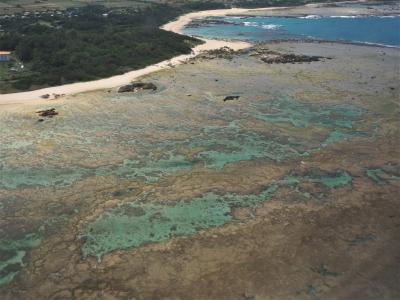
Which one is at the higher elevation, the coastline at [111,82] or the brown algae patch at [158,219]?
the coastline at [111,82]

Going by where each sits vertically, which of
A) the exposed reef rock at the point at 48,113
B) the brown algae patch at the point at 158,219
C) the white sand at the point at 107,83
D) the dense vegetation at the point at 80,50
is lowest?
the brown algae patch at the point at 158,219

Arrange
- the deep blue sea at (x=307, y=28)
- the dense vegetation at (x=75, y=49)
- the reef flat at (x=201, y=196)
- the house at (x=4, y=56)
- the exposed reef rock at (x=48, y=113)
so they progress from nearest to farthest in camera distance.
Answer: the reef flat at (x=201, y=196)
the exposed reef rock at (x=48, y=113)
the dense vegetation at (x=75, y=49)
the house at (x=4, y=56)
the deep blue sea at (x=307, y=28)

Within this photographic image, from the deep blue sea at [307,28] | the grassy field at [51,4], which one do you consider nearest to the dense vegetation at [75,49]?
the deep blue sea at [307,28]

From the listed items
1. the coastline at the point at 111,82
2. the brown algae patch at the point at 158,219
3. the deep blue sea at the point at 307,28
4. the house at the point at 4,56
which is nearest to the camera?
the brown algae patch at the point at 158,219

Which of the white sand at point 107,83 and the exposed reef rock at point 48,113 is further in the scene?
the white sand at point 107,83

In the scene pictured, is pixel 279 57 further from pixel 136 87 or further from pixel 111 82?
pixel 111 82

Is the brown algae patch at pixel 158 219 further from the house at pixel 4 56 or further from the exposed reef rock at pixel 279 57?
the house at pixel 4 56

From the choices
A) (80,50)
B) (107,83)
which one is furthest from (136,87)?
(80,50)

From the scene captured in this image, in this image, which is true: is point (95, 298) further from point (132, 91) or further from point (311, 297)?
point (132, 91)

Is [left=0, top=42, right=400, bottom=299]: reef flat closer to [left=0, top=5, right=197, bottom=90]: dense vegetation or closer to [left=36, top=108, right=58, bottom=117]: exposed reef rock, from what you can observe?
[left=36, top=108, right=58, bottom=117]: exposed reef rock
